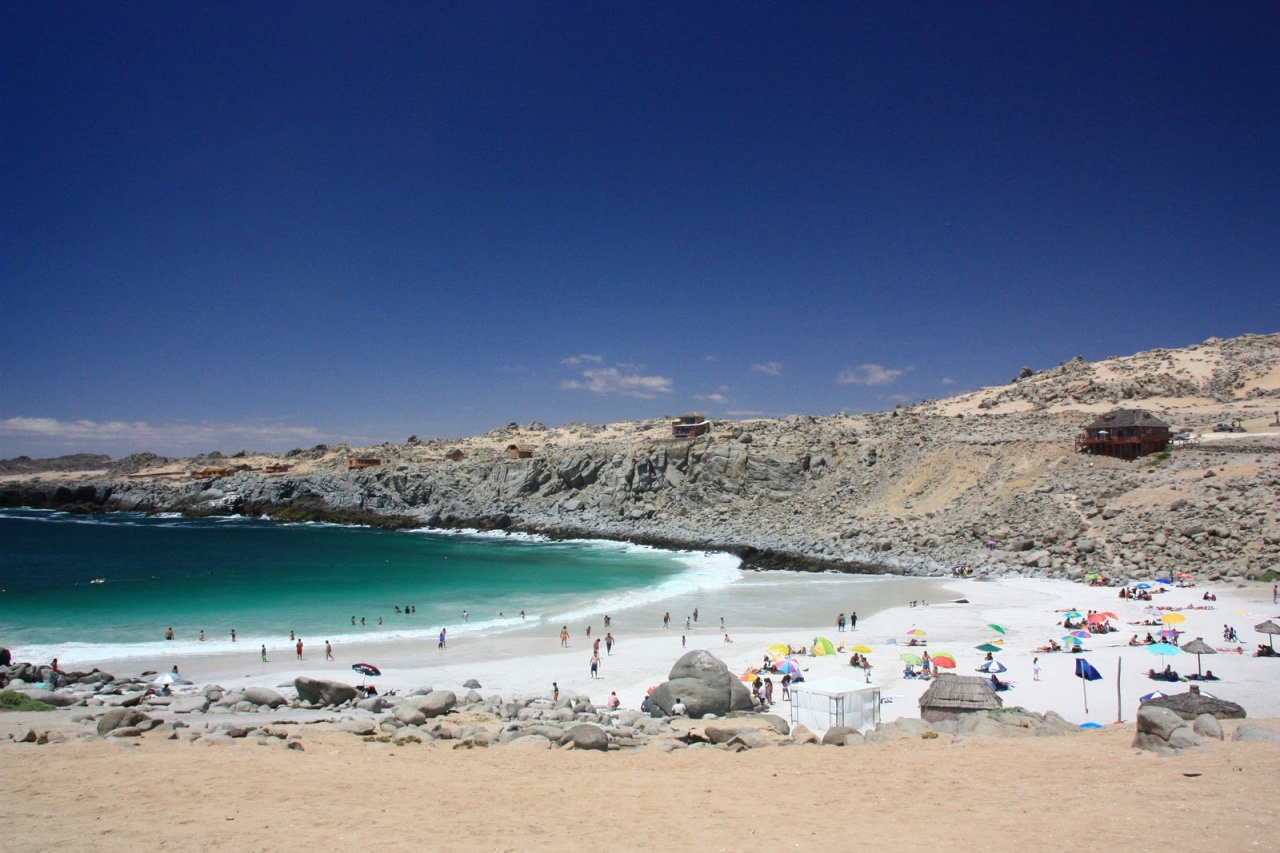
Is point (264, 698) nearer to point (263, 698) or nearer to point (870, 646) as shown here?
point (263, 698)

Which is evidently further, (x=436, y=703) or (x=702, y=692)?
(x=702, y=692)

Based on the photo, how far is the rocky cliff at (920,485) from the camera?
37.9 m

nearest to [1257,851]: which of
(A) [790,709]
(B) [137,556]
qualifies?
(A) [790,709]

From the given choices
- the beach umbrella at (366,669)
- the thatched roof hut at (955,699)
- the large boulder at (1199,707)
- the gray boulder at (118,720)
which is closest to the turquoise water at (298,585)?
the beach umbrella at (366,669)

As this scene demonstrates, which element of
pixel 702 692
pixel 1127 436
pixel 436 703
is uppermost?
pixel 1127 436

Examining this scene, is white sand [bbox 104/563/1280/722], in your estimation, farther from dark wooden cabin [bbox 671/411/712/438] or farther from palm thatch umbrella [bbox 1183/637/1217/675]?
dark wooden cabin [bbox 671/411/712/438]

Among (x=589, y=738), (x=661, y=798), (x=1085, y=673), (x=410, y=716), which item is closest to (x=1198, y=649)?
(x=1085, y=673)

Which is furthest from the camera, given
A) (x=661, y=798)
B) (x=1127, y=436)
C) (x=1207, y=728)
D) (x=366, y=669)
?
(x=1127, y=436)

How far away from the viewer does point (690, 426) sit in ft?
250

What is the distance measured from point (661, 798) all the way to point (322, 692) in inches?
482

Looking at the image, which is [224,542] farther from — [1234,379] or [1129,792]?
[1234,379]

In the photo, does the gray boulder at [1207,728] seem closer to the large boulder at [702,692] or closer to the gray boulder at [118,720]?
the large boulder at [702,692]

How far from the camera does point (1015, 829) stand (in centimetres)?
770

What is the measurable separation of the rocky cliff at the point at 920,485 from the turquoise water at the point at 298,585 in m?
7.66
